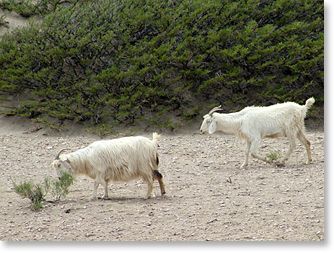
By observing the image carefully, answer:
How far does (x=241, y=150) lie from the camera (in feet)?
24.9

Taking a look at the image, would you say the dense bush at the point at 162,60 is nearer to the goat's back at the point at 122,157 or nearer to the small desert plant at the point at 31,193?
the goat's back at the point at 122,157

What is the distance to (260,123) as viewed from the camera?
7480 millimetres

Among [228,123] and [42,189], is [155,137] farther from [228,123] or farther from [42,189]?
[228,123]

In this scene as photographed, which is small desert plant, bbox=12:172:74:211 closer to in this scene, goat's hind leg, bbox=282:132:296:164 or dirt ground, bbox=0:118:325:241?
dirt ground, bbox=0:118:325:241

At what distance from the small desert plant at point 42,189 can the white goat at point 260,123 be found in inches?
60.7

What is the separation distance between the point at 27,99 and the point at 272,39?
82.5 inches

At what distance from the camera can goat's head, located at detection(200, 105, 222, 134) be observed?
7161 mm

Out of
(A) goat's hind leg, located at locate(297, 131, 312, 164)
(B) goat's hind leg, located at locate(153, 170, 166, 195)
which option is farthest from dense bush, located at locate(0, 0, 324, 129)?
(B) goat's hind leg, located at locate(153, 170, 166, 195)

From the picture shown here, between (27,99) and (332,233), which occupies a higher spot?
(27,99)

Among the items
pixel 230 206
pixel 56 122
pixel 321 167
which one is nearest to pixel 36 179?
pixel 56 122

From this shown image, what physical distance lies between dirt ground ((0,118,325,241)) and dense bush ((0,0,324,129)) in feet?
0.97

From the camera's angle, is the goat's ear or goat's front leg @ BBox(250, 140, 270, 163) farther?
goat's front leg @ BBox(250, 140, 270, 163)

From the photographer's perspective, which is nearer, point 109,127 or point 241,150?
point 109,127

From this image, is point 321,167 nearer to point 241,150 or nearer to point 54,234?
point 241,150
